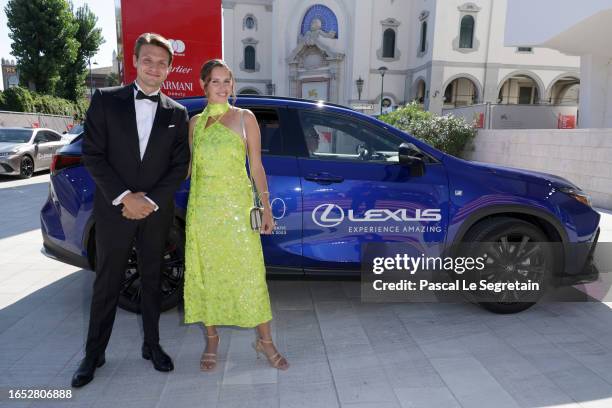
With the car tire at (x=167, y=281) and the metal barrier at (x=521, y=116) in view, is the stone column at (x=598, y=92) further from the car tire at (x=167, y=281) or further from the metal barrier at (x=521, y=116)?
the car tire at (x=167, y=281)

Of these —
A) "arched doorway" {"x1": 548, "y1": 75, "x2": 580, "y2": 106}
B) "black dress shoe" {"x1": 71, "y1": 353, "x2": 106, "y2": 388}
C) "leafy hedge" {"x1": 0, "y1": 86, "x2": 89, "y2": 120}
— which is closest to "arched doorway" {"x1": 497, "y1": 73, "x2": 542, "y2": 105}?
"arched doorway" {"x1": 548, "y1": 75, "x2": 580, "y2": 106}

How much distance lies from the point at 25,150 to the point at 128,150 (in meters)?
11.4

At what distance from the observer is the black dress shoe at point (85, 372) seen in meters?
2.65

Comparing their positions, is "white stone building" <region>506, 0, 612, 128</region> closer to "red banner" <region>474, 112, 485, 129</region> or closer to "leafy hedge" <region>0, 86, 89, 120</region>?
"red banner" <region>474, 112, 485, 129</region>

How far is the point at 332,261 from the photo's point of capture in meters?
3.51

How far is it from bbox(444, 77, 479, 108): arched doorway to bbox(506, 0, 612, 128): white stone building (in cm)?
2049

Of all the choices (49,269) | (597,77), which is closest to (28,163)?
(49,269)

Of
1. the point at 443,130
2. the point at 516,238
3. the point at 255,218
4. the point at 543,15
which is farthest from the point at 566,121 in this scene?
the point at 255,218

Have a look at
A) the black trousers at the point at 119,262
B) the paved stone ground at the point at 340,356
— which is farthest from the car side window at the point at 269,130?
the paved stone ground at the point at 340,356

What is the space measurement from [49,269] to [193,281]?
303cm

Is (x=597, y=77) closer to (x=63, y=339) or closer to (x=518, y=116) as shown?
(x=518, y=116)

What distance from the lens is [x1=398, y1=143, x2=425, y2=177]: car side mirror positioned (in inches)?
130

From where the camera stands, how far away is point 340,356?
10.1 ft

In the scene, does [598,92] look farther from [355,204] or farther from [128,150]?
[128,150]
